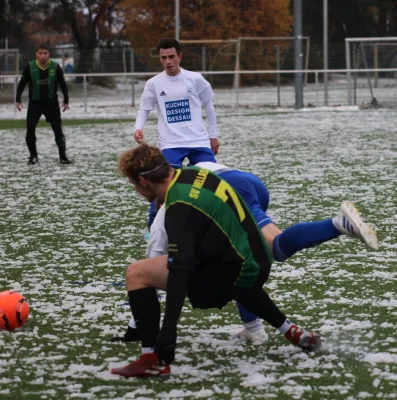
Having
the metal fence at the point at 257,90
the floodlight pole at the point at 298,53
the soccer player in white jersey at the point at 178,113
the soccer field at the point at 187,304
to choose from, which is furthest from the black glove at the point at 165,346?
the metal fence at the point at 257,90

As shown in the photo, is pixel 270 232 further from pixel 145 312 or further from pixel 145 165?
pixel 145 165

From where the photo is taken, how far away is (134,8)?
5206 cm

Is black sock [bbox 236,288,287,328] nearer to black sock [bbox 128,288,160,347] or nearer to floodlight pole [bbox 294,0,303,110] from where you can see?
black sock [bbox 128,288,160,347]

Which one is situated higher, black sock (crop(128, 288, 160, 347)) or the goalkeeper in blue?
the goalkeeper in blue

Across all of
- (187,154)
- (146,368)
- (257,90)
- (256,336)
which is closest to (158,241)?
(146,368)

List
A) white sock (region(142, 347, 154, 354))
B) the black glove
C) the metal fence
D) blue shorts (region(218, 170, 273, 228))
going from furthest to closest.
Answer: the metal fence < blue shorts (region(218, 170, 273, 228)) < white sock (region(142, 347, 154, 354)) < the black glove

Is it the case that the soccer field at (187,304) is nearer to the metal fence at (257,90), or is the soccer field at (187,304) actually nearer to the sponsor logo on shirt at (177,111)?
the sponsor logo on shirt at (177,111)

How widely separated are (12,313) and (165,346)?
158 centimetres

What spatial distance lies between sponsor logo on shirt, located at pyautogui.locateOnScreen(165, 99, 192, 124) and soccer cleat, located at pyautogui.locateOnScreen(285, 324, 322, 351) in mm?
4283

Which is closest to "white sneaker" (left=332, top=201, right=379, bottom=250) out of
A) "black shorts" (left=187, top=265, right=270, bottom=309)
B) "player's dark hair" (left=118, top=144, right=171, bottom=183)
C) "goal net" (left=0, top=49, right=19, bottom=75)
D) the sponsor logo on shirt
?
"black shorts" (left=187, top=265, right=270, bottom=309)

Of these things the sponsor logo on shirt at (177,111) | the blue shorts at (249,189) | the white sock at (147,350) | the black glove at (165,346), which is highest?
the sponsor logo on shirt at (177,111)

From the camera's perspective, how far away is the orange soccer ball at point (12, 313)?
6.27 metres

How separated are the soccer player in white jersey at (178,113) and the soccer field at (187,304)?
2.94ft

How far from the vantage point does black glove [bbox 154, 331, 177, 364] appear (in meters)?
5.01
